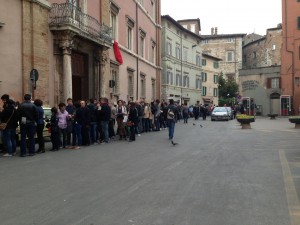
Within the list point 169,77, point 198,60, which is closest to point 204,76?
point 198,60

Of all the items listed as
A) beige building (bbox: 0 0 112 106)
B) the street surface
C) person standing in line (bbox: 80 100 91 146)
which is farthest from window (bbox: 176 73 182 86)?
the street surface

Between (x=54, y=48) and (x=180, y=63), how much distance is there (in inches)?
1408

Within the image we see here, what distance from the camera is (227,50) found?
77312 mm

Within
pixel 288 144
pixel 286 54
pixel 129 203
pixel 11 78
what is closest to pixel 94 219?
pixel 129 203

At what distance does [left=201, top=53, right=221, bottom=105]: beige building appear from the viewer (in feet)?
219

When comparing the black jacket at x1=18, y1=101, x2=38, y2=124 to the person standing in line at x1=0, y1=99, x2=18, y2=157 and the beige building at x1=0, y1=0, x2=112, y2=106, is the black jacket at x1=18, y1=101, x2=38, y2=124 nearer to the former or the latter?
the person standing in line at x1=0, y1=99, x2=18, y2=157

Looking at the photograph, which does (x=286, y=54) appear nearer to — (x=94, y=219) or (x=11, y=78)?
(x=11, y=78)

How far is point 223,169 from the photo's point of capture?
9.11 meters

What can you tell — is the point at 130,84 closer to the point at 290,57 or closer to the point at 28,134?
the point at 28,134

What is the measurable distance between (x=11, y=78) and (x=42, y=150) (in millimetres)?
5206

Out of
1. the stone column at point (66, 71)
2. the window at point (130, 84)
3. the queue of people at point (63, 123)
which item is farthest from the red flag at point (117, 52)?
→ the queue of people at point (63, 123)

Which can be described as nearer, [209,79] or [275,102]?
[275,102]

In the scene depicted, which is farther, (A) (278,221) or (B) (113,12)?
(B) (113,12)

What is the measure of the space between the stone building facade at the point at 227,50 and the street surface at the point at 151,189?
6710 cm
